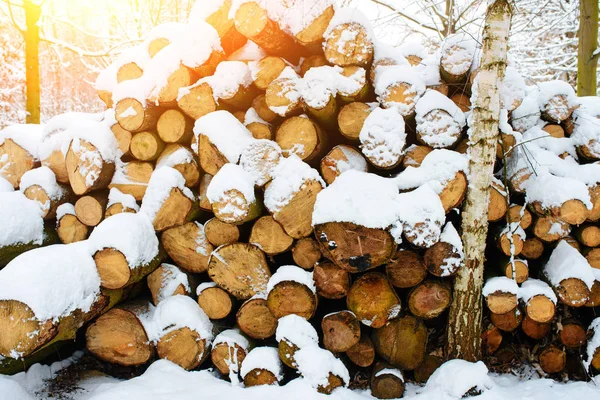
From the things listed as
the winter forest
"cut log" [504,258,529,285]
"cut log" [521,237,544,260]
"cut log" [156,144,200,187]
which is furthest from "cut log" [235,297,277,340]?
"cut log" [521,237,544,260]

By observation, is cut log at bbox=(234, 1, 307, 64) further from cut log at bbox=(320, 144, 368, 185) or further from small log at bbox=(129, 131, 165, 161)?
small log at bbox=(129, 131, 165, 161)

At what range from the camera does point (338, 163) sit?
8.38 feet

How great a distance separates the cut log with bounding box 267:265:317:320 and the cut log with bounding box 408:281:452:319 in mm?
609

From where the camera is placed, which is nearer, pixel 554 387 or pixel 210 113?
pixel 554 387

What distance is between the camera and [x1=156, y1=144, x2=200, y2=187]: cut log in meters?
2.82

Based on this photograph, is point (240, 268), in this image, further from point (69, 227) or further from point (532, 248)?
point (532, 248)

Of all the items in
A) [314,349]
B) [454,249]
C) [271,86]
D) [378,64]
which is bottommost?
[314,349]

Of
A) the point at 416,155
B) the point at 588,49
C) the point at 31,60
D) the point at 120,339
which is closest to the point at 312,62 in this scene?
the point at 416,155

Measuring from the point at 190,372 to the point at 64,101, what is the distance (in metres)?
17.5

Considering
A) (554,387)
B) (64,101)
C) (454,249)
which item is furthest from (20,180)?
(64,101)

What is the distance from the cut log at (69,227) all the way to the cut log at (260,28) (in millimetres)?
1837

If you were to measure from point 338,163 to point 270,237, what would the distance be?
644mm

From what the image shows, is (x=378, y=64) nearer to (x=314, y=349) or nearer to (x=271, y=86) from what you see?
(x=271, y=86)

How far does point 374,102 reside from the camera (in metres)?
2.81
